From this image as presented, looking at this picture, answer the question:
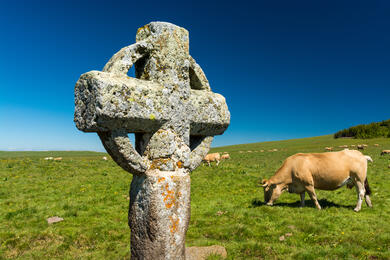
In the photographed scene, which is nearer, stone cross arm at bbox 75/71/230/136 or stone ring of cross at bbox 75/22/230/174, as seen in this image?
stone cross arm at bbox 75/71/230/136

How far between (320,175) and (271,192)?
225 cm

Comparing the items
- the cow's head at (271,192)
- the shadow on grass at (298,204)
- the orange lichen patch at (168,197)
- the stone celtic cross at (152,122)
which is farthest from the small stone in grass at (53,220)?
the cow's head at (271,192)

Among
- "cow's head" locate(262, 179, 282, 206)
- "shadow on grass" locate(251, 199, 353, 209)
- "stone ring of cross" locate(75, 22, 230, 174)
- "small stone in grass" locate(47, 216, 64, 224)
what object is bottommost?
→ "shadow on grass" locate(251, 199, 353, 209)

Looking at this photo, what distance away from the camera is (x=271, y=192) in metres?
11.9

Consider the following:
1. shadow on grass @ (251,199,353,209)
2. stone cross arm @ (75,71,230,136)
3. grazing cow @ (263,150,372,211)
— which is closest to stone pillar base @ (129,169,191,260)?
stone cross arm @ (75,71,230,136)

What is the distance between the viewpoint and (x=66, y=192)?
13.8 metres

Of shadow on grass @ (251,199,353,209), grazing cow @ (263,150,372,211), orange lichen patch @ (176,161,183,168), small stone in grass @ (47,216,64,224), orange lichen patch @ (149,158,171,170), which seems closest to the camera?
orange lichen patch @ (149,158,171,170)

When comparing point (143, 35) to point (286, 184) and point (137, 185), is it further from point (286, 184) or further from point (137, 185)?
point (286, 184)

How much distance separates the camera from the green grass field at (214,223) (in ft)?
22.5

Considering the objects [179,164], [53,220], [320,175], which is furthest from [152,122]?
[320,175]

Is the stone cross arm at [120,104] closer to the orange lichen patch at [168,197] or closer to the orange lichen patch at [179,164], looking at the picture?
the orange lichen patch at [179,164]

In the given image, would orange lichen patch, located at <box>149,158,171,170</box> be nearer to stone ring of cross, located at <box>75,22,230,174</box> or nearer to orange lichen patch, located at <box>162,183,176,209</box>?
stone ring of cross, located at <box>75,22,230,174</box>

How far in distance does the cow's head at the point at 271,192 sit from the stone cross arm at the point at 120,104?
8.90m

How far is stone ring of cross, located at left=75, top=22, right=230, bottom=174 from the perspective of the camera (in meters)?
3.15
